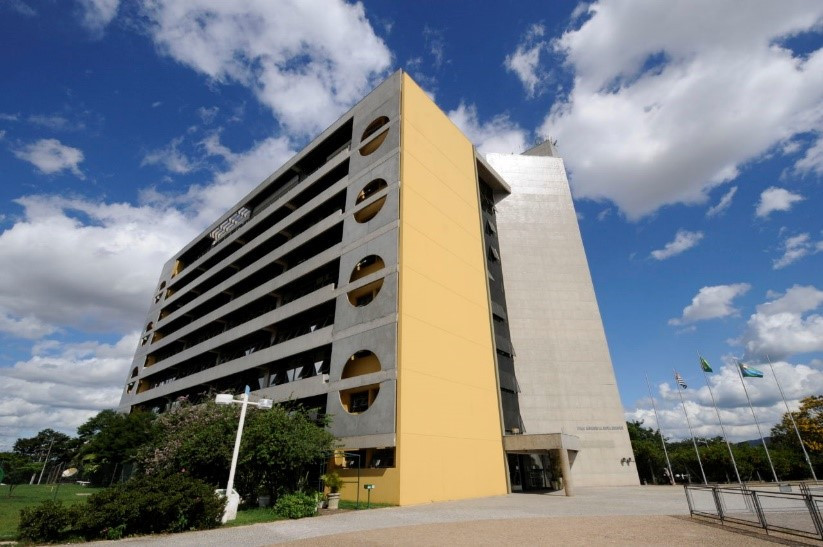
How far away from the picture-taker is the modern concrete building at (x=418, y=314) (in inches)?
953

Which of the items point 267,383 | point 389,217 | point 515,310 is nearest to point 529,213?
point 515,310

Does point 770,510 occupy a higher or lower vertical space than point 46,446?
lower

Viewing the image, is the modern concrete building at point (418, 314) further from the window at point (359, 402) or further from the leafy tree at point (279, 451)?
the leafy tree at point (279, 451)

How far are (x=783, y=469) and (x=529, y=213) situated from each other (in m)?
38.7

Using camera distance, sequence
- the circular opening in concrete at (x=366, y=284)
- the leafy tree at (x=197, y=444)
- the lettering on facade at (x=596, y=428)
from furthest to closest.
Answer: the lettering on facade at (x=596, y=428)
the circular opening in concrete at (x=366, y=284)
the leafy tree at (x=197, y=444)

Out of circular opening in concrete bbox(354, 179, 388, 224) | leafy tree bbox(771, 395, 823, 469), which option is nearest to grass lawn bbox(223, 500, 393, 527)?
circular opening in concrete bbox(354, 179, 388, 224)

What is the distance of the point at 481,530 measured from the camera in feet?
41.8

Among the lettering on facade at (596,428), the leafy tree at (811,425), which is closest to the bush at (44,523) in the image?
the lettering on facade at (596,428)

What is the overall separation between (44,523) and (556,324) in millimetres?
37834

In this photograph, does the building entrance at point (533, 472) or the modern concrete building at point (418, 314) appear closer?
the modern concrete building at point (418, 314)

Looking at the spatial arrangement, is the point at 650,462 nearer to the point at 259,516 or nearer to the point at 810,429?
the point at 810,429

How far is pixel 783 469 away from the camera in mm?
44469

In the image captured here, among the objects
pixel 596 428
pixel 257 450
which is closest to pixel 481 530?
pixel 257 450

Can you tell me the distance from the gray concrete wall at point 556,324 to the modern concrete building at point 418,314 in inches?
5.7
